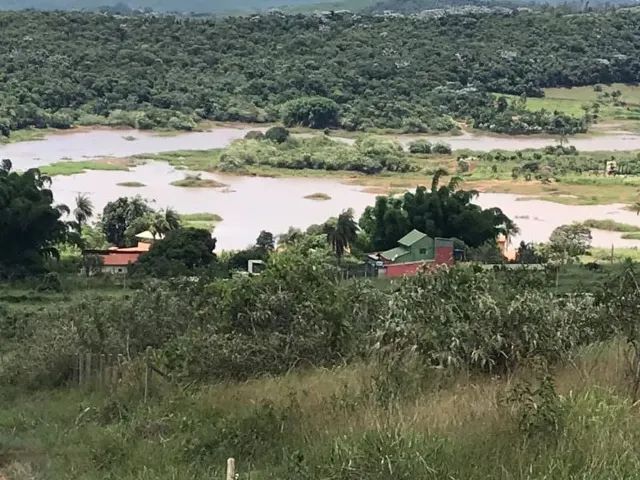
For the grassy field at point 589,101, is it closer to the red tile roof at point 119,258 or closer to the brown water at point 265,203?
the brown water at point 265,203

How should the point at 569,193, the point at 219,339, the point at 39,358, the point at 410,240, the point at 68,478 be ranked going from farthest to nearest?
the point at 569,193 → the point at 410,240 → the point at 39,358 → the point at 219,339 → the point at 68,478

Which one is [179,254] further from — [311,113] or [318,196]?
[311,113]

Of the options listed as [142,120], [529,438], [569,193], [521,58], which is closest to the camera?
[529,438]

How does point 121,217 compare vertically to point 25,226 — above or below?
below

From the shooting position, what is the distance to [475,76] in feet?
219

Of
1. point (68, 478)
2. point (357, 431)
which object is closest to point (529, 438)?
point (357, 431)

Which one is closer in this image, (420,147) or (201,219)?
(201,219)

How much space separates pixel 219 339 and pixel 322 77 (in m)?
59.8

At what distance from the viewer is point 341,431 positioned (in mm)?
3607

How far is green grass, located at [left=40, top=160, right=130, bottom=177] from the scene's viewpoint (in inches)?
1513

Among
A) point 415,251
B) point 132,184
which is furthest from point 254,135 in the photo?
point 415,251

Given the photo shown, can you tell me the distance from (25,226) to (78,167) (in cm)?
1675

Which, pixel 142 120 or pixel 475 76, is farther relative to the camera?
pixel 475 76

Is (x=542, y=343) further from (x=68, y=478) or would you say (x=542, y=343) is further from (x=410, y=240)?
(x=410, y=240)
